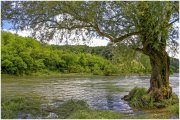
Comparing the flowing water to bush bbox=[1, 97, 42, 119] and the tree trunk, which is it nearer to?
the tree trunk

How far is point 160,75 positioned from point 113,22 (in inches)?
216

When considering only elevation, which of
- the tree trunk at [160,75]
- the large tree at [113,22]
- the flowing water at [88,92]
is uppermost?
the large tree at [113,22]

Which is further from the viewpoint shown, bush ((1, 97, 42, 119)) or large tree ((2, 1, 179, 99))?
large tree ((2, 1, 179, 99))

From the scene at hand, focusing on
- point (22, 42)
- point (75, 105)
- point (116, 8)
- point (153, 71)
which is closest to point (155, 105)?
point (153, 71)

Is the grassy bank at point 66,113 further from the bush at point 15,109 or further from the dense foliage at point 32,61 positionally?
the dense foliage at point 32,61

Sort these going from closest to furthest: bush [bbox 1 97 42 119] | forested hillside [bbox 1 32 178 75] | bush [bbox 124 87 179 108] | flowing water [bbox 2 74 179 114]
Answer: bush [bbox 1 97 42 119] < bush [bbox 124 87 179 108] < flowing water [bbox 2 74 179 114] < forested hillside [bbox 1 32 178 75]

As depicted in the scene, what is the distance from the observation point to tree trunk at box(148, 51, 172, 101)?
2169 centimetres

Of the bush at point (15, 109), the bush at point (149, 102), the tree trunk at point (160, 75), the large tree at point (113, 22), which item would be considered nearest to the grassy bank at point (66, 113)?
the bush at point (15, 109)

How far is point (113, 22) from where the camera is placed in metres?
18.7

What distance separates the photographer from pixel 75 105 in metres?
18.4

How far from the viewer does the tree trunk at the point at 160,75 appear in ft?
71.2

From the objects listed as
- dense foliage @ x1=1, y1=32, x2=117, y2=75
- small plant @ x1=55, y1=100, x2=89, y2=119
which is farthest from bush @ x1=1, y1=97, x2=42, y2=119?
dense foliage @ x1=1, y1=32, x2=117, y2=75

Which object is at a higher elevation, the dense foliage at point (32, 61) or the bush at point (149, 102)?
the dense foliage at point (32, 61)

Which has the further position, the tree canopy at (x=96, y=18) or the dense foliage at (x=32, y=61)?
the dense foliage at (x=32, y=61)
